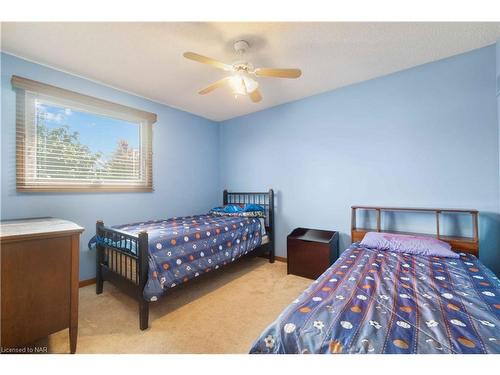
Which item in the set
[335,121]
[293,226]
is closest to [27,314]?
[293,226]

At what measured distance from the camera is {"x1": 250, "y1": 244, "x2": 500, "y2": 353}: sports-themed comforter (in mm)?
815

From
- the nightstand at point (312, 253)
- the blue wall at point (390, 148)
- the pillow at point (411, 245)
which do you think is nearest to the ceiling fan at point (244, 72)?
the blue wall at point (390, 148)

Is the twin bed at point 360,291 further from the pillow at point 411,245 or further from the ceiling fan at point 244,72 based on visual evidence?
the ceiling fan at point 244,72

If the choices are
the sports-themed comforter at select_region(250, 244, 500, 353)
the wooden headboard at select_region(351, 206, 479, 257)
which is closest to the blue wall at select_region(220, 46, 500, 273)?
the wooden headboard at select_region(351, 206, 479, 257)

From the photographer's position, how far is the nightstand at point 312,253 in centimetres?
256

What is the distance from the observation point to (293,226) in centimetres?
327

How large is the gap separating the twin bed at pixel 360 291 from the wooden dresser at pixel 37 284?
445 mm

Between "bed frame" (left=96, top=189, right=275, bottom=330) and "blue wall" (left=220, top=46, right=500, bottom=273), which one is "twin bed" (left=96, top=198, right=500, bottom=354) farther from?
"blue wall" (left=220, top=46, right=500, bottom=273)

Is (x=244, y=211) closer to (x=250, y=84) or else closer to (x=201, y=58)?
(x=250, y=84)

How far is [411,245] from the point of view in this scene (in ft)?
6.38

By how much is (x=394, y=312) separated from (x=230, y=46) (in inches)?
91.5

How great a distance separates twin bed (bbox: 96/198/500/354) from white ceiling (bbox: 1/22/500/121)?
164cm
